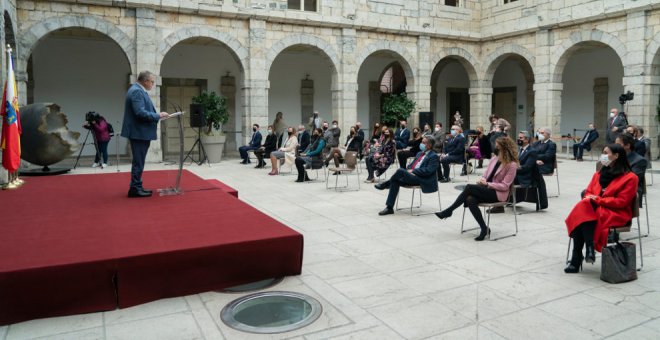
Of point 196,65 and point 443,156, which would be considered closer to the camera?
point 443,156

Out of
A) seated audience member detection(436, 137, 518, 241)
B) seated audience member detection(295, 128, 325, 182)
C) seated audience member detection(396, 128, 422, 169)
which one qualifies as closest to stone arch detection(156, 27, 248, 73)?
seated audience member detection(295, 128, 325, 182)

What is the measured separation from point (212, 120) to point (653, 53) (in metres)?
11.4

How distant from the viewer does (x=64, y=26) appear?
12.2 metres

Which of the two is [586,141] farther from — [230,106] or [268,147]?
[230,106]

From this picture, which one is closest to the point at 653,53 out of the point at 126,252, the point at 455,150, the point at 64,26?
the point at 455,150

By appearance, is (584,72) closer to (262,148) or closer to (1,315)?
(262,148)

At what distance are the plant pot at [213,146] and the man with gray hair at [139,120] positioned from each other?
26.9 ft

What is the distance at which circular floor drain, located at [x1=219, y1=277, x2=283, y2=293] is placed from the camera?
12.9 ft

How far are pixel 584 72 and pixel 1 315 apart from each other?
1927 cm

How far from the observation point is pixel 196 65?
1686cm

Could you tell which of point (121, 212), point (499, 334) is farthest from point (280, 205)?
point (499, 334)

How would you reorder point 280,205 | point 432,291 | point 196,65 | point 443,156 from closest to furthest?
point 432,291 < point 280,205 < point 443,156 < point 196,65

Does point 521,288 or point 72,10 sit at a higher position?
point 72,10

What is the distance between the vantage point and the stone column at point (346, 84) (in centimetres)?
1572
